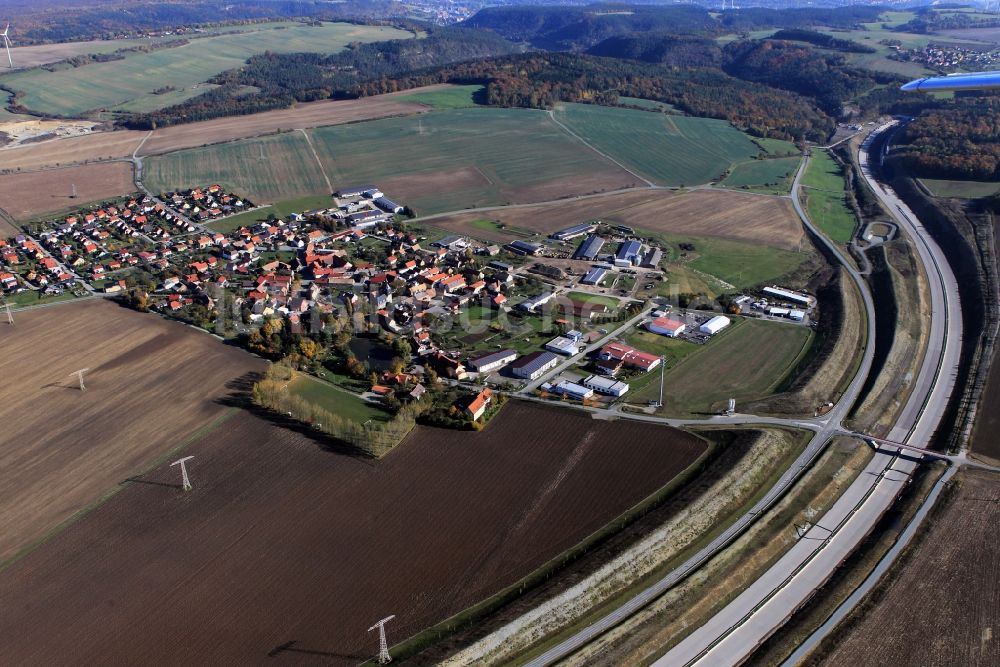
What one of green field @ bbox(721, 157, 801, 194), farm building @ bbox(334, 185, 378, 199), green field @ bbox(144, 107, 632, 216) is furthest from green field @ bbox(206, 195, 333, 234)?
green field @ bbox(721, 157, 801, 194)

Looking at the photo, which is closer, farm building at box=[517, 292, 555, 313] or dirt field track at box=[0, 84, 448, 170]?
farm building at box=[517, 292, 555, 313]

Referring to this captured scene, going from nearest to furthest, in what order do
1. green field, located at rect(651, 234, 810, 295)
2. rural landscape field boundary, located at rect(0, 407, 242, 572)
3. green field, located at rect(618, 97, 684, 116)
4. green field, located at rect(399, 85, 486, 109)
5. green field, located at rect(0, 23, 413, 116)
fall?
rural landscape field boundary, located at rect(0, 407, 242, 572), green field, located at rect(651, 234, 810, 295), green field, located at rect(618, 97, 684, 116), green field, located at rect(399, 85, 486, 109), green field, located at rect(0, 23, 413, 116)

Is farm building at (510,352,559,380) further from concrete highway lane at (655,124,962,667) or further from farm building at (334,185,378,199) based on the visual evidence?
farm building at (334,185,378,199)

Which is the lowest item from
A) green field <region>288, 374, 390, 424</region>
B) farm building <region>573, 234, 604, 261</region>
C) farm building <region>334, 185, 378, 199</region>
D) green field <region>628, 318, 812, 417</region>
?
green field <region>288, 374, 390, 424</region>

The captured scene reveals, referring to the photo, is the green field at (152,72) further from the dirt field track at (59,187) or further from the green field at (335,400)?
the green field at (335,400)

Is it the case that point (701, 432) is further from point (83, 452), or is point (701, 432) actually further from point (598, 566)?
point (83, 452)

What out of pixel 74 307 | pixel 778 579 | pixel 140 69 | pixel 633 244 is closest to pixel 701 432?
pixel 778 579
